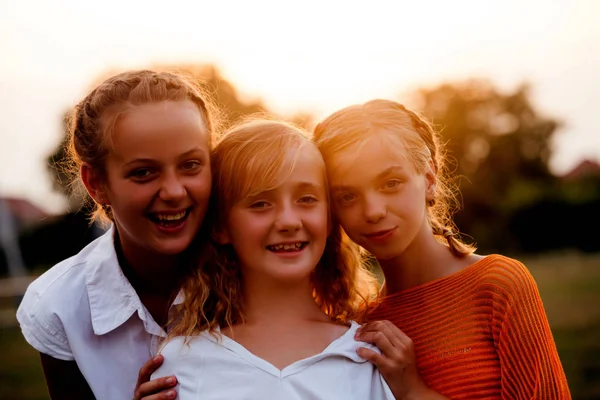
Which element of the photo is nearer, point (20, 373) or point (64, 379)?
point (64, 379)

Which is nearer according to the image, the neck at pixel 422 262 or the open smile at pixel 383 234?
the open smile at pixel 383 234

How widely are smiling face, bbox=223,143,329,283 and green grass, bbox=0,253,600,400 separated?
4.55m

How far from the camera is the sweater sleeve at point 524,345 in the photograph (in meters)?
2.61

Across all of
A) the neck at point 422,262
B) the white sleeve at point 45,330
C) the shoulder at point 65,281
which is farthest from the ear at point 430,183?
the white sleeve at point 45,330

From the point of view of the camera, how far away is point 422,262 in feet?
10.00

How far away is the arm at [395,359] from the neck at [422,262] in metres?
0.38

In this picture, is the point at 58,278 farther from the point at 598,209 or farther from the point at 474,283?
the point at 598,209

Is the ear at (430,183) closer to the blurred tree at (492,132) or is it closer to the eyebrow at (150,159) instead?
the eyebrow at (150,159)

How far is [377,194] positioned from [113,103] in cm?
112

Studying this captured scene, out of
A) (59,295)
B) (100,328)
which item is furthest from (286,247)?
(59,295)

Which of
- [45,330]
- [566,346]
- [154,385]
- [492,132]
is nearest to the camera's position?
[154,385]

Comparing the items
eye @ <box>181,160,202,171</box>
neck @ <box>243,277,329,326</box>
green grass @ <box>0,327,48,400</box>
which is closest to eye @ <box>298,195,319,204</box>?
neck @ <box>243,277,329,326</box>

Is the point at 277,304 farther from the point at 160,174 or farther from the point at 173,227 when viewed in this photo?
the point at 160,174

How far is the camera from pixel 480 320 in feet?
9.18
